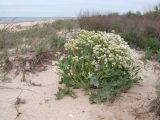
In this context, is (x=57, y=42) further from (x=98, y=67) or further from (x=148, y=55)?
(x=98, y=67)

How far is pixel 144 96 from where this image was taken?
6.20 meters

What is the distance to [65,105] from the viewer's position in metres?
5.95

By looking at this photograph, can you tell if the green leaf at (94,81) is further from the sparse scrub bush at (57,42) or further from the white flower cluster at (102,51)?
the sparse scrub bush at (57,42)

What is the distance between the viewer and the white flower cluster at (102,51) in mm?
6246

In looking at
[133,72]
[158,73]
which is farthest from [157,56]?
[133,72]

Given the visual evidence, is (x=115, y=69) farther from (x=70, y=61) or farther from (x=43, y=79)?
(x=43, y=79)

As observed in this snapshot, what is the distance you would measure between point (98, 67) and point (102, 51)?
0.79 ft

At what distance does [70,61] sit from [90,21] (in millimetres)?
4613

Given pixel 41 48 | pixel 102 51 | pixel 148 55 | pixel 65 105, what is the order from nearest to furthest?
1. pixel 65 105
2. pixel 102 51
3. pixel 41 48
4. pixel 148 55

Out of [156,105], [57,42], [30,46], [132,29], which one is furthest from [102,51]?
[132,29]

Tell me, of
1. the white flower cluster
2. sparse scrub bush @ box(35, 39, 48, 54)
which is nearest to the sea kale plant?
the white flower cluster

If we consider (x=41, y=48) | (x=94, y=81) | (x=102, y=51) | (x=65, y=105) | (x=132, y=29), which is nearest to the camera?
(x=65, y=105)

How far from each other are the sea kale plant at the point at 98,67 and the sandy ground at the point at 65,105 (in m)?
0.15

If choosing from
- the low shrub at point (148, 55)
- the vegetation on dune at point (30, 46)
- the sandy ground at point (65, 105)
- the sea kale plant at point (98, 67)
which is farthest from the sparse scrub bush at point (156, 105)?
the low shrub at point (148, 55)
